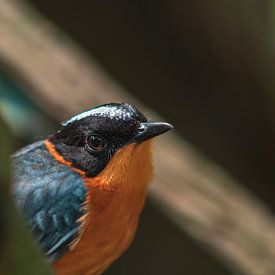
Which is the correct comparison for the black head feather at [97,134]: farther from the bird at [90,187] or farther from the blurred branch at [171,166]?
the blurred branch at [171,166]

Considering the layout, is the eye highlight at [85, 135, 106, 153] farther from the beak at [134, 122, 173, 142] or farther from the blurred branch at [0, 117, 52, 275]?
the blurred branch at [0, 117, 52, 275]

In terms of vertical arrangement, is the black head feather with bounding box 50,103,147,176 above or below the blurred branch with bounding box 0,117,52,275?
below

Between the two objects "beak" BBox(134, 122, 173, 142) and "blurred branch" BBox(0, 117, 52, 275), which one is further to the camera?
"beak" BBox(134, 122, 173, 142)

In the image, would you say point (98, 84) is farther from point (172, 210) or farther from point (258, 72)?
point (258, 72)

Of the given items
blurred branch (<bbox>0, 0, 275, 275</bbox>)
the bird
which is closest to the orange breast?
the bird

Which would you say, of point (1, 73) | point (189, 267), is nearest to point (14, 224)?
point (1, 73)

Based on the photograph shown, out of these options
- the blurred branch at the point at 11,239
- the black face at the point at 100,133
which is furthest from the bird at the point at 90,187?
the blurred branch at the point at 11,239
